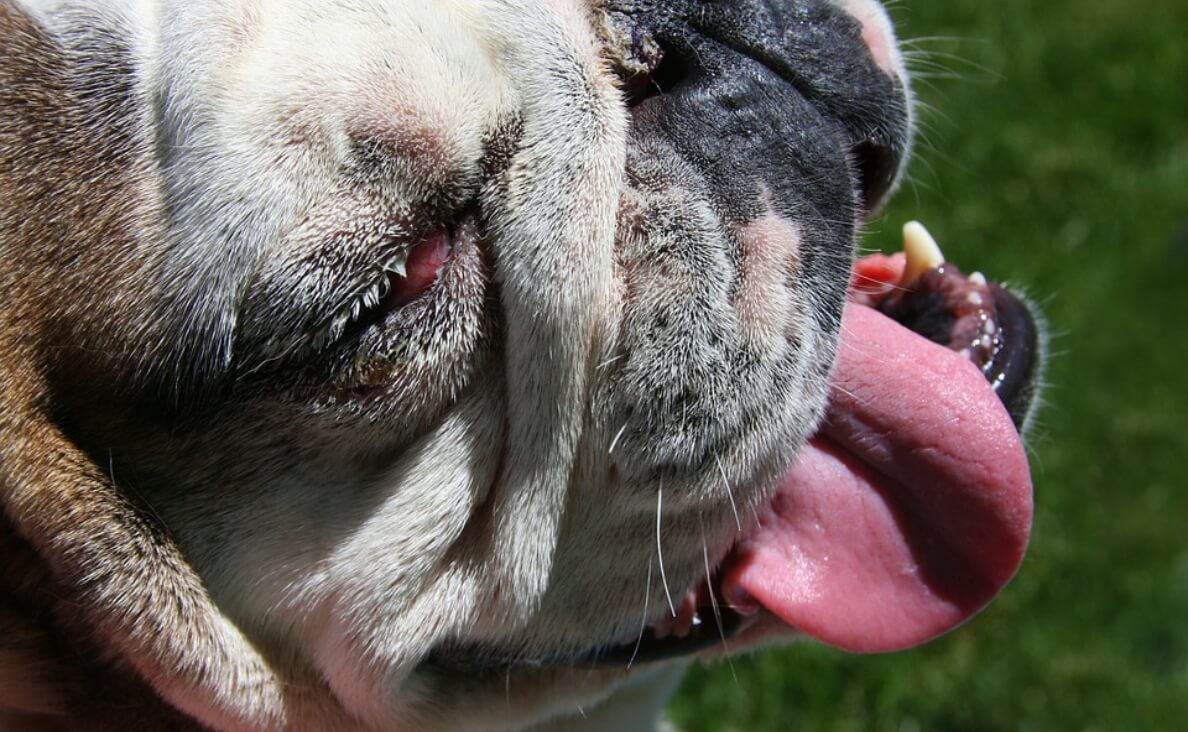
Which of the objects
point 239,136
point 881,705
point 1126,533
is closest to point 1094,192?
point 1126,533

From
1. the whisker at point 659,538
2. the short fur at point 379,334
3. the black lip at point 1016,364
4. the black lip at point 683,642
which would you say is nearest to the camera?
the short fur at point 379,334

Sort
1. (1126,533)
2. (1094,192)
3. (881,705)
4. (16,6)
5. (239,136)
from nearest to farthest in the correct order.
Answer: (239,136) → (16,6) → (881,705) → (1126,533) → (1094,192)

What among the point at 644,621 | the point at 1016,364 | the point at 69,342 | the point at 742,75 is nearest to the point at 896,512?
the point at 1016,364

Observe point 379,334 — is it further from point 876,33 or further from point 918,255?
point 918,255

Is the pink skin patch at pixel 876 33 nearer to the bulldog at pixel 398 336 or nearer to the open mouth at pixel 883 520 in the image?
the bulldog at pixel 398 336

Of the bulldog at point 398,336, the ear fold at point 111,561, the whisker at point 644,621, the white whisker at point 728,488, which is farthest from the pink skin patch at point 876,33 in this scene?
the ear fold at point 111,561

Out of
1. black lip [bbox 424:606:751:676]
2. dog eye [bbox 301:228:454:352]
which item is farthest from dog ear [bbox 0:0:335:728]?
black lip [bbox 424:606:751:676]

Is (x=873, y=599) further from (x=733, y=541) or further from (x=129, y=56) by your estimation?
(x=129, y=56)
